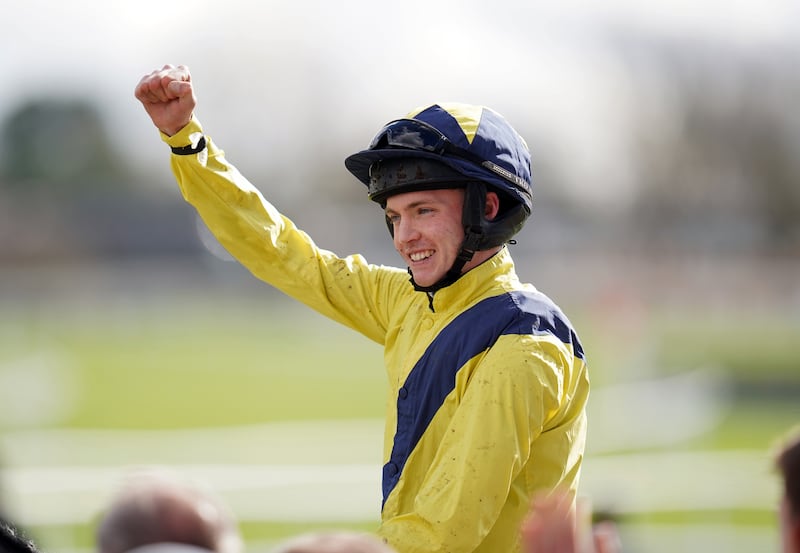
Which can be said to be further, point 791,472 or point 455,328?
point 455,328

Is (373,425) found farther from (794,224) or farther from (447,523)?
(794,224)

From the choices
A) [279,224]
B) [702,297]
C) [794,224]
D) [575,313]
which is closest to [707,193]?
[794,224]

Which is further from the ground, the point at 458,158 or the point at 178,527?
the point at 458,158

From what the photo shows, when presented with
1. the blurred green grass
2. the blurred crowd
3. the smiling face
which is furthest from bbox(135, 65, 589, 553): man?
the blurred green grass

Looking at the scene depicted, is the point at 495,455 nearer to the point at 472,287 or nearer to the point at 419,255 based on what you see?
the point at 472,287

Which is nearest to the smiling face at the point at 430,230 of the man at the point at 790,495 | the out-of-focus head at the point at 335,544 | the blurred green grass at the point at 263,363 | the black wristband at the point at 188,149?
the black wristband at the point at 188,149

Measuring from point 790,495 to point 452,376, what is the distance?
105 cm

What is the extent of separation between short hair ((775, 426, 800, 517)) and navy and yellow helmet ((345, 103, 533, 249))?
3.85ft

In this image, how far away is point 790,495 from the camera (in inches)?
92.1

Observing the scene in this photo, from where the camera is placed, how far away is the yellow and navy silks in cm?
285

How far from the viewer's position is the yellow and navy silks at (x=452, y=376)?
112 inches

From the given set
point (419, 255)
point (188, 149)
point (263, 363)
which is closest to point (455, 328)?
point (419, 255)

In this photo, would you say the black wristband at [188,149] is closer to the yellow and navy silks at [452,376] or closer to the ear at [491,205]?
the yellow and navy silks at [452,376]

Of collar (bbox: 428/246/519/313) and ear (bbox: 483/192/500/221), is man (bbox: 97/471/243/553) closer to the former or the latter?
collar (bbox: 428/246/519/313)
